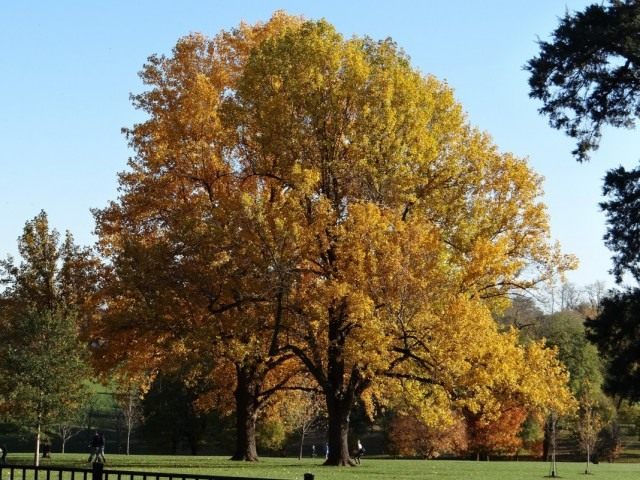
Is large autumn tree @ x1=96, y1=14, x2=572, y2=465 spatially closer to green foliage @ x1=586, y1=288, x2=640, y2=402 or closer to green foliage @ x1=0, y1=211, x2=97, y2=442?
green foliage @ x1=0, y1=211, x2=97, y2=442

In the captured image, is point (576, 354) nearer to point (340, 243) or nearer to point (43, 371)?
point (340, 243)

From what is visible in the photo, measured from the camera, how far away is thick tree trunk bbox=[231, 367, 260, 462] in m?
39.7

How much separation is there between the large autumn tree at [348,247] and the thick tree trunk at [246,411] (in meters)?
2.30

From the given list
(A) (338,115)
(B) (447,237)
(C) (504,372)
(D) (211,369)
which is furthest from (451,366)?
(D) (211,369)

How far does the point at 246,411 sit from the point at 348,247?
38.5ft

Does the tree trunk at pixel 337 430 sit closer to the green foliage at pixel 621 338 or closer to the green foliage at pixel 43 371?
the green foliage at pixel 43 371

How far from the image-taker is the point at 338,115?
1324 inches

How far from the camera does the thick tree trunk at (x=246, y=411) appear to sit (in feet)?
130

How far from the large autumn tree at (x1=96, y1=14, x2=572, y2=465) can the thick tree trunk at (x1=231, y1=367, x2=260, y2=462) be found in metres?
2.30

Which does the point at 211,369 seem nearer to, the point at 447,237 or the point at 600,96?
the point at 447,237

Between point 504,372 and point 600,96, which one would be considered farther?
point 504,372

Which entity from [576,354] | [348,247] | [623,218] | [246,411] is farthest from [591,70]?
[576,354]

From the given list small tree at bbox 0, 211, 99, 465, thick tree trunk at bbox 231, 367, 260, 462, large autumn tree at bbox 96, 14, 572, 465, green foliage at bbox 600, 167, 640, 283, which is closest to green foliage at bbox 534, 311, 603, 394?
thick tree trunk at bbox 231, 367, 260, 462

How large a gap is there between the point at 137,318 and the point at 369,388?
409 inches
